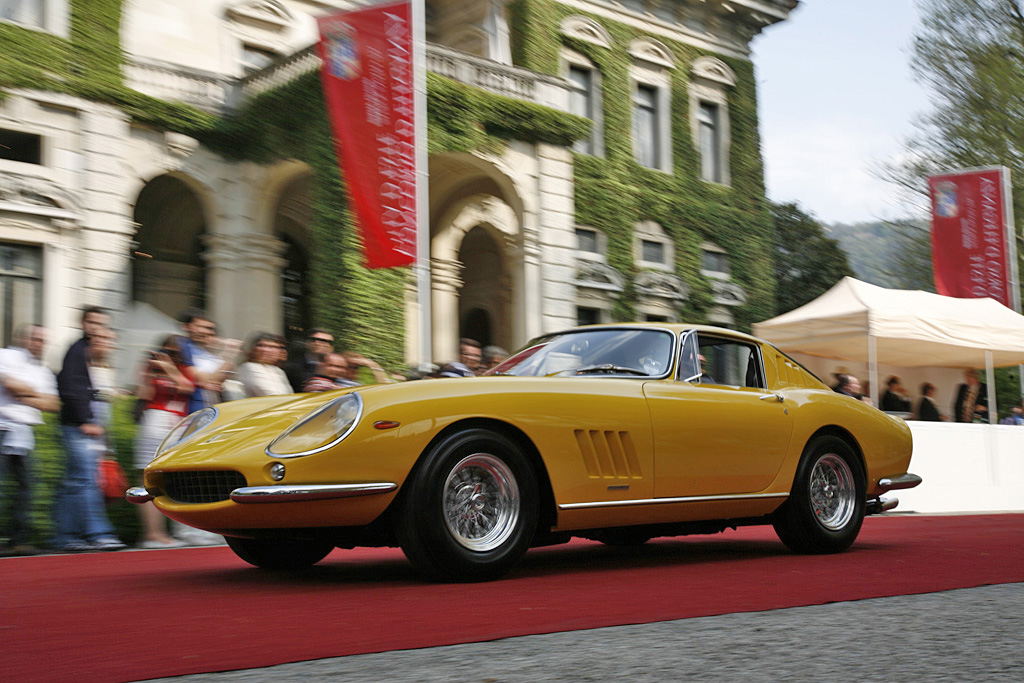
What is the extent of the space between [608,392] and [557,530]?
807 mm

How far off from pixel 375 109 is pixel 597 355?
7.31m

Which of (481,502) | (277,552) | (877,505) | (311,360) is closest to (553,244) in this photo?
(311,360)

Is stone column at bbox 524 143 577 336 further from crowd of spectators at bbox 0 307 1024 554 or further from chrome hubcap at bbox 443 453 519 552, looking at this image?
chrome hubcap at bbox 443 453 519 552

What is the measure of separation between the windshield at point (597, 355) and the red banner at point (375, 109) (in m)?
6.04

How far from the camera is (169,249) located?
2223cm

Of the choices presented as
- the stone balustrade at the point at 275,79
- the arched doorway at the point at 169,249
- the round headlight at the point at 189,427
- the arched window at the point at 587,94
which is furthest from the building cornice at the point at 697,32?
the round headlight at the point at 189,427

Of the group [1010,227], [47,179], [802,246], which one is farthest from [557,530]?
[802,246]

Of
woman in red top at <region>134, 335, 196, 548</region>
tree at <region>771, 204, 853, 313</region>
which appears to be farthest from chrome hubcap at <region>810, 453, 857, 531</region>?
tree at <region>771, 204, 853, 313</region>

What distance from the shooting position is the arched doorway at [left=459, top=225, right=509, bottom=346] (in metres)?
25.6

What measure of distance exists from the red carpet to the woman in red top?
484 millimetres

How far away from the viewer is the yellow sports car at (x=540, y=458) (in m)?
4.72

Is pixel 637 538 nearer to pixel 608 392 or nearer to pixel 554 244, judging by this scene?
pixel 608 392

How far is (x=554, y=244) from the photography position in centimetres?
1998

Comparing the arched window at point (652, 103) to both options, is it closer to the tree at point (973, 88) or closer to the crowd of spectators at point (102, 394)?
the tree at point (973, 88)
